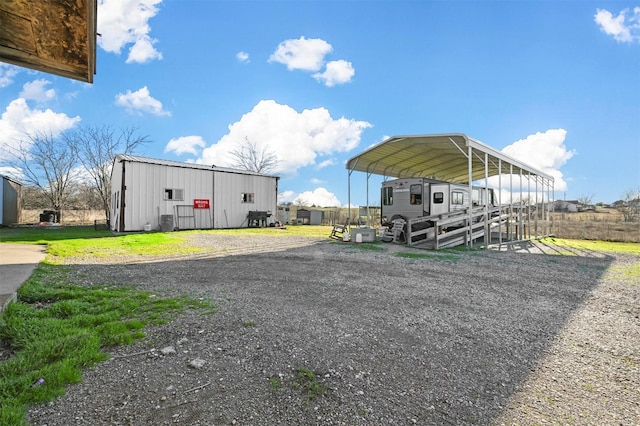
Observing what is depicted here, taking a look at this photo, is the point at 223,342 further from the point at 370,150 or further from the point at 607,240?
the point at 607,240

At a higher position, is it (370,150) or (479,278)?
(370,150)

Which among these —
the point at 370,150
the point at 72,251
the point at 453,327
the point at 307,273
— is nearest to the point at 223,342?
the point at 453,327

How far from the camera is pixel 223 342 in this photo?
286 centimetres

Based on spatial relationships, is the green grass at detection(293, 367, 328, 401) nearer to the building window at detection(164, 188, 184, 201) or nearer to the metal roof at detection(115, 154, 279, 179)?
the metal roof at detection(115, 154, 279, 179)

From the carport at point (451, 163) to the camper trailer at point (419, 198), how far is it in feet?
3.38

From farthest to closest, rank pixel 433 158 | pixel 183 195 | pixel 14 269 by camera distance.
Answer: pixel 183 195 < pixel 433 158 < pixel 14 269

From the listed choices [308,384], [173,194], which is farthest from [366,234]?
[173,194]

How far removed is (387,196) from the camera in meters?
14.2

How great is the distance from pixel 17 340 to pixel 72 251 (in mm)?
6889

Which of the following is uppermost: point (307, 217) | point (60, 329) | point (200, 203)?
point (200, 203)

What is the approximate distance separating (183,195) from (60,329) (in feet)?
50.2

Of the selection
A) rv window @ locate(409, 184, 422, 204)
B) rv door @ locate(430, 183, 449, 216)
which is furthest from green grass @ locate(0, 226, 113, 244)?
rv door @ locate(430, 183, 449, 216)

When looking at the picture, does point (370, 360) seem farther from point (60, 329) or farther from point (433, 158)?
point (433, 158)

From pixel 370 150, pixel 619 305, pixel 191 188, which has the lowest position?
pixel 619 305
